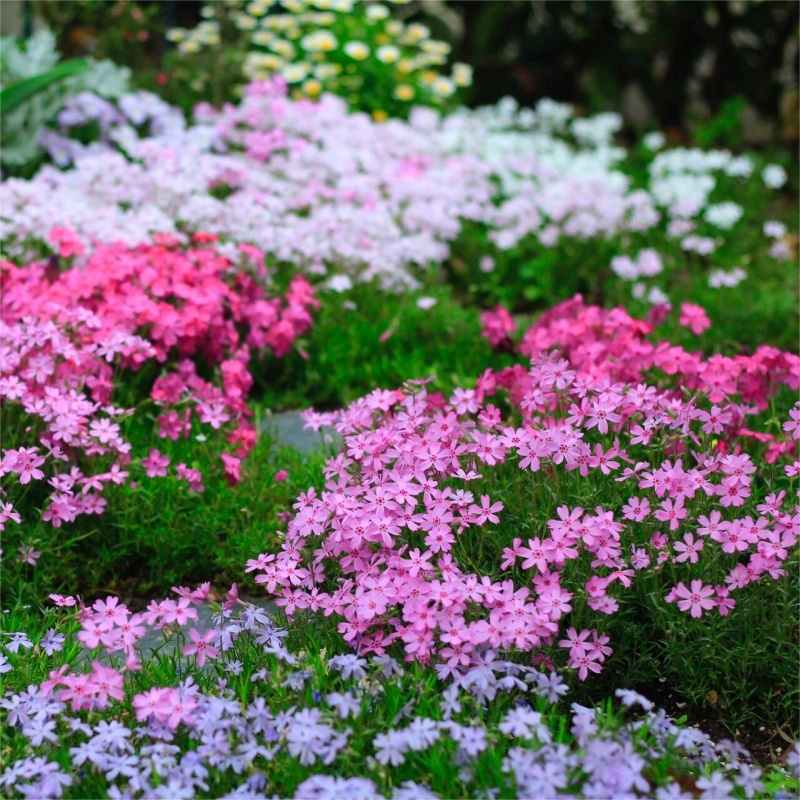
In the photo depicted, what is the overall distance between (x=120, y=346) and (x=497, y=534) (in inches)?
51.8

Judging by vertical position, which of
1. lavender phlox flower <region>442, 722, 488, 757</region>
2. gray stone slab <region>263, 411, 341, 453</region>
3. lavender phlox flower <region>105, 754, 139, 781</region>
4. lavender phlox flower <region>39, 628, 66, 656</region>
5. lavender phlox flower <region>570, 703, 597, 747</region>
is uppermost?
lavender phlox flower <region>570, 703, 597, 747</region>

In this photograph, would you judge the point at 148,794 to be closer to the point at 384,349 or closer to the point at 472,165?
the point at 384,349

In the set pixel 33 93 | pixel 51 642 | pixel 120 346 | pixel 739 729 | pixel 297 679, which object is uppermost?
pixel 33 93

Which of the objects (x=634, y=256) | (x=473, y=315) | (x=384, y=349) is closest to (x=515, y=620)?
(x=384, y=349)

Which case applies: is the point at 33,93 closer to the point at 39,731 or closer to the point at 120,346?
the point at 120,346

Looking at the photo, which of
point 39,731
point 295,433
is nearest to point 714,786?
point 39,731

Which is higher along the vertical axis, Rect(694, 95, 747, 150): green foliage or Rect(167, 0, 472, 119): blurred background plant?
Rect(167, 0, 472, 119): blurred background plant

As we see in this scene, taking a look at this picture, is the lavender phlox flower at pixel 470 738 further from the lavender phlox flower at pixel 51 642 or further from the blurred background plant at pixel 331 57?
the blurred background plant at pixel 331 57

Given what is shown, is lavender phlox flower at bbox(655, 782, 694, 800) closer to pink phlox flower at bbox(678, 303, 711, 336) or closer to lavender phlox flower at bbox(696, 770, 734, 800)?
lavender phlox flower at bbox(696, 770, 734, 800)

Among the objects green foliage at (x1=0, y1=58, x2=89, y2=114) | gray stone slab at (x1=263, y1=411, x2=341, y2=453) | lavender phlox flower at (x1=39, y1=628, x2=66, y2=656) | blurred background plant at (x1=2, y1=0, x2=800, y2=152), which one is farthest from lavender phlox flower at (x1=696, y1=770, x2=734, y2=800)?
blurred background plant at (x1=2, y1=0, x2=800, y2=152)

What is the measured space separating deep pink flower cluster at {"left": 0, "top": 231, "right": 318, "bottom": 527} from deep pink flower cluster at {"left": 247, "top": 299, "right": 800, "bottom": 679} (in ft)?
2.07

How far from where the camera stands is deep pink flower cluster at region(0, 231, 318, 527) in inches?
111

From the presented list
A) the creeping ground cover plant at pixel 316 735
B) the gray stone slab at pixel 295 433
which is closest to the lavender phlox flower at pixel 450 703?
the creeping ground cover plant at pixel 316 735

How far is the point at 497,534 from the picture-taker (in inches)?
97.0
